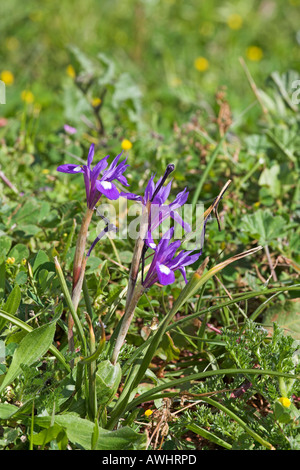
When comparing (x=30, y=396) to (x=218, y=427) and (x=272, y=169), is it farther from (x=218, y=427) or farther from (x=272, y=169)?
(x=272, y=169)

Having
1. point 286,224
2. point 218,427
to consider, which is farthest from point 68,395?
point 286,224

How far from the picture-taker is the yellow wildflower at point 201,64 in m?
5.14

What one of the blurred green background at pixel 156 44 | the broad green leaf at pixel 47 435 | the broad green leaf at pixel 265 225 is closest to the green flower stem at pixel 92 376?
the broad green leaf at pixel 47 435

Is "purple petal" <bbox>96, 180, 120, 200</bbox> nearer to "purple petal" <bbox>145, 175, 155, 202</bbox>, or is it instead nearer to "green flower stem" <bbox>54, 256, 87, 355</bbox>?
"purple petal" <bbox>145, 175, 155, 202</bbox>

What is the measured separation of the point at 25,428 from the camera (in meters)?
1.67

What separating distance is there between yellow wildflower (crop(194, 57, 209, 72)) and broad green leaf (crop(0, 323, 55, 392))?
13.1 feet

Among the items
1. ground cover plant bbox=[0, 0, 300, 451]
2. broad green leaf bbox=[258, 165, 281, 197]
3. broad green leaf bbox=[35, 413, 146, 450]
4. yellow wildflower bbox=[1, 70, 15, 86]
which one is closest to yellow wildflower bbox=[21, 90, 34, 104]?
ground cover plant bbox=[0, 0, 300, 451]

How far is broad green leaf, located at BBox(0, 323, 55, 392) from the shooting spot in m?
1.62

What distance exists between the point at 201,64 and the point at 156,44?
1.45 feet

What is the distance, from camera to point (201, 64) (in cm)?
517

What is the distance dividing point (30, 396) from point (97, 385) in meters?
0.20

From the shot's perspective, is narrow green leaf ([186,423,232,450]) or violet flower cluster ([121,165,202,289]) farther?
narrow green leaf ([186,423,232,450])

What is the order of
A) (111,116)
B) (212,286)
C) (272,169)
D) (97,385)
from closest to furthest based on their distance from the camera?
(97,385), (212,286), (272,169), (111,116)

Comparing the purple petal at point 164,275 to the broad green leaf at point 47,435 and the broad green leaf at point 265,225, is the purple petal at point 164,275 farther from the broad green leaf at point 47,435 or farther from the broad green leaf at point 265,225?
the broad green leaf at point 265,225
